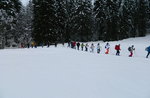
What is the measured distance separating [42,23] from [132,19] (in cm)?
2936

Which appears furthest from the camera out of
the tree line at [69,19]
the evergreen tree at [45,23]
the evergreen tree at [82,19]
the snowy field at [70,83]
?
the evergreen tree at [82,19]

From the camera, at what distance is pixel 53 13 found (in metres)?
43.4

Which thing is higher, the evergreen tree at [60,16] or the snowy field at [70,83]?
the evergreen tree at [60,16]

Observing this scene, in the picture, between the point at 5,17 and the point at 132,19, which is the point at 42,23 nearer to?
the point at 5,17

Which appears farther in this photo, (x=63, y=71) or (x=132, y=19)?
(x=132, y=19)

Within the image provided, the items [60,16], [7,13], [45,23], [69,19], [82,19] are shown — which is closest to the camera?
[7,13]

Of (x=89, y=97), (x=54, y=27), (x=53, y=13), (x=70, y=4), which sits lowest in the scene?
(x=89, y=97)

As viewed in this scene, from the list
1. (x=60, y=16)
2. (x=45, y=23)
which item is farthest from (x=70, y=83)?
(x=60, y=16)

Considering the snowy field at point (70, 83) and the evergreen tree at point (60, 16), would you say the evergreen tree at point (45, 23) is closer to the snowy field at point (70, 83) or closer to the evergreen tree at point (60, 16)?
the evergreen tree at point (60, 16)

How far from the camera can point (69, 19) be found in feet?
184

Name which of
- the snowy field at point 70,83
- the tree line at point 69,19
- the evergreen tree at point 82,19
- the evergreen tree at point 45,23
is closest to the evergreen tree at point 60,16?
the tree line at point 69,19

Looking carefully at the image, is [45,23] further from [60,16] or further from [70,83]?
[70,83]

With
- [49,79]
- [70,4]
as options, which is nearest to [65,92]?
[49,79]

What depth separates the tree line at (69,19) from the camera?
4088cm
